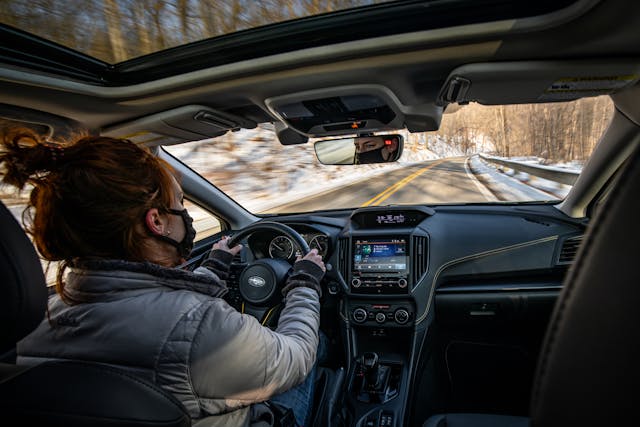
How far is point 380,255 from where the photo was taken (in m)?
3.14

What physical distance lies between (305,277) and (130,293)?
0.97 metres

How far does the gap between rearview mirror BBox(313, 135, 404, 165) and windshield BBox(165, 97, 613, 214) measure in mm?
118

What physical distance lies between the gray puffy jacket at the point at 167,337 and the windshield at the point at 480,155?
227 cm

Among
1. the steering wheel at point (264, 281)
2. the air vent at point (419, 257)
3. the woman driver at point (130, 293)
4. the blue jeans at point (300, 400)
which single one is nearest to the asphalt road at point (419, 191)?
the air vent at point (419, 257)

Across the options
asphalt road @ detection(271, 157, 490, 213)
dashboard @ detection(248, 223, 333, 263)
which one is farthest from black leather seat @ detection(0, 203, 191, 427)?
asphalt road @ detection(271, 157, 490, 213)

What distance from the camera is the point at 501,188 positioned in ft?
17.9

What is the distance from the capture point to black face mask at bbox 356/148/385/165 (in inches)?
121

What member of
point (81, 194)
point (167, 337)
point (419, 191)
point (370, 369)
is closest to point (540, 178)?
point (419, 191)

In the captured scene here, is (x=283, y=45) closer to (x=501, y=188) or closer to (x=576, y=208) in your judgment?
(x=576, y=208)

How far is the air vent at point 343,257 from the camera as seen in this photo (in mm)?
3234

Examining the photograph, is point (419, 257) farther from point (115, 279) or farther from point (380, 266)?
point (115, 279)

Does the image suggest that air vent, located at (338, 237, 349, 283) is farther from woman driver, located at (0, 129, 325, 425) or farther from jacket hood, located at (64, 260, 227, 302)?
jacket hood, located at (64, 260, 227, 302)

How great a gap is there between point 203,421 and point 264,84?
1.86 metres

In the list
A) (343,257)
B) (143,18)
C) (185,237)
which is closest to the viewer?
(185,237)
